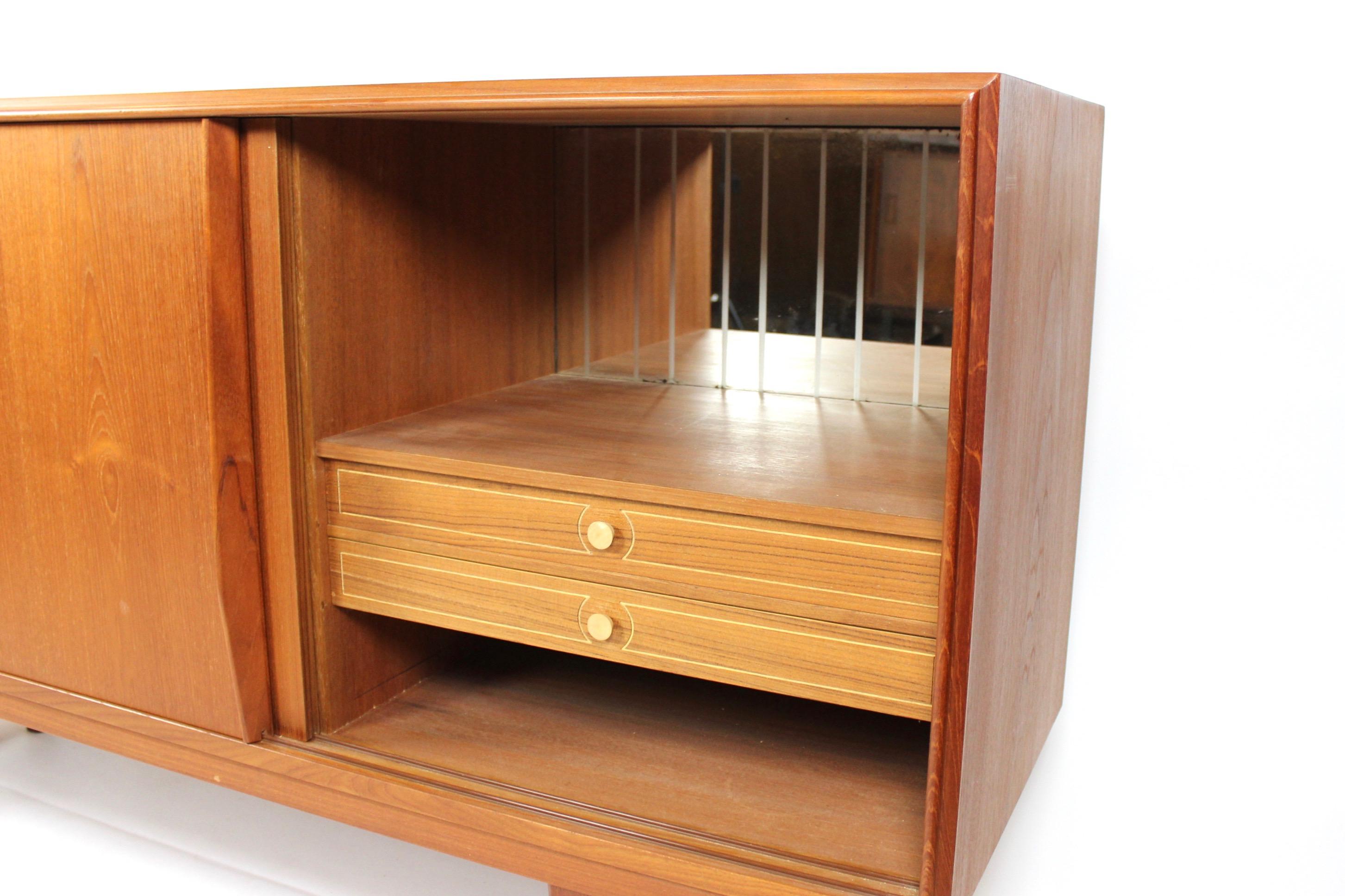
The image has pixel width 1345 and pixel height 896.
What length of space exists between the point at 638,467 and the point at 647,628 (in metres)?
0.15

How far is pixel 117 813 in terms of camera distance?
164 cm

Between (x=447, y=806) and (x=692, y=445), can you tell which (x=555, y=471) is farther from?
(x=447, y=806)

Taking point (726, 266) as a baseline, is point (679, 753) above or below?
below

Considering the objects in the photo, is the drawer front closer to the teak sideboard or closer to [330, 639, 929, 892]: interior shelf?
the teak sideboard

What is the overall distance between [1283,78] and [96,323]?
1.23 meters

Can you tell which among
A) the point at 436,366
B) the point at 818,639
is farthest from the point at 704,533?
the point at 436,366

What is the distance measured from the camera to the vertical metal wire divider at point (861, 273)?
1396 mm

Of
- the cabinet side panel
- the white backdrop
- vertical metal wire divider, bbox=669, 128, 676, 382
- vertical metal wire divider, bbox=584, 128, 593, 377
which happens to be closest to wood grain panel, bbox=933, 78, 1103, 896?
the cabinet side panel

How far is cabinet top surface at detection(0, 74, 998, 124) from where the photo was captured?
89 centimetres

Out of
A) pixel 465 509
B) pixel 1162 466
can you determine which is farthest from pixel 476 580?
pixel 1162 466

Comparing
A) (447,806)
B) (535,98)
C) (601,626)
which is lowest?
(447,806)

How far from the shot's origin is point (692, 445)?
4.00 ft

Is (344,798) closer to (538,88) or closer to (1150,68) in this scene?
(538,88)

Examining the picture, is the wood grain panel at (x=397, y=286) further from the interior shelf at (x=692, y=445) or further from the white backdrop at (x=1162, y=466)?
the white backdrop at (x=1162, y=466)
